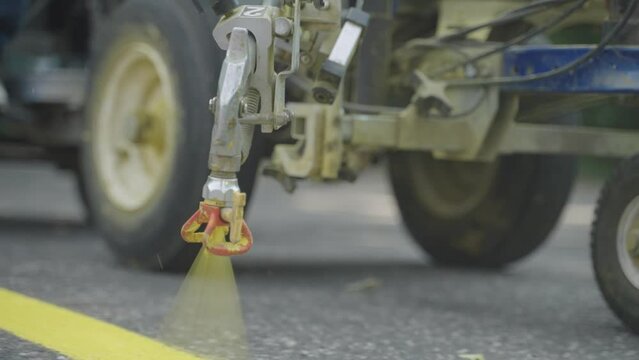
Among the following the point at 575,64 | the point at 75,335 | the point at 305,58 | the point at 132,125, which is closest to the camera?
the point at 75,335

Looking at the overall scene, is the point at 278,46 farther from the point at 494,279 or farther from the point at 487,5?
the point at 494,279

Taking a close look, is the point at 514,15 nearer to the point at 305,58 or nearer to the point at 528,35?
the point at 528,35

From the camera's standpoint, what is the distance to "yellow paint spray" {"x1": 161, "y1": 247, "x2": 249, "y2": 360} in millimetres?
3275

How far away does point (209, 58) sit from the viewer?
438 centimetres

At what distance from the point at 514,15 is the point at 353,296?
3.44 ft

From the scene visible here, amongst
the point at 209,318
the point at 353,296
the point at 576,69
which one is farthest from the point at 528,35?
the point at 209,318

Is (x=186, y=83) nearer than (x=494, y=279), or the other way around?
(x=186, y=83)

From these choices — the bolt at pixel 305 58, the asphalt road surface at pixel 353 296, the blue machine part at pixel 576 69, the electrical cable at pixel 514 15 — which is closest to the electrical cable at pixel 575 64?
the blue machine part at pixel 576 69

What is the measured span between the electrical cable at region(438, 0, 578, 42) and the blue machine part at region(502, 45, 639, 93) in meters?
0.11

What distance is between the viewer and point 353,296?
4.45 meters

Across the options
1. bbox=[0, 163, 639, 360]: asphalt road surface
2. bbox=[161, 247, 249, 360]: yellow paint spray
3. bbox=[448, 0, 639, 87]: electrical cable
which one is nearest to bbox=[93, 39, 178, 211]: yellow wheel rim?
bbox=[0, 163, 639, 360]: asphalt road surface

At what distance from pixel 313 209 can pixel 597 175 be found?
19.6 ft

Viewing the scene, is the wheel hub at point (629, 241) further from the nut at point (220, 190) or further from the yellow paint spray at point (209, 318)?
the nut at point (220, 190)

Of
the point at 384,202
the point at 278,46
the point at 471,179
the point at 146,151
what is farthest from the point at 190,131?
the point at 384,202
